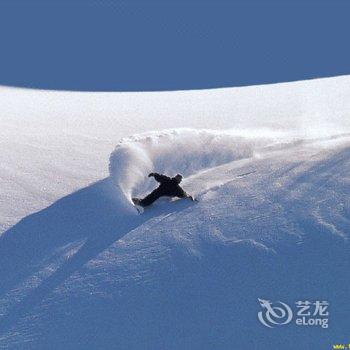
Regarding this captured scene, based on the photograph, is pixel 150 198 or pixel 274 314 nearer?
pixel 274 314

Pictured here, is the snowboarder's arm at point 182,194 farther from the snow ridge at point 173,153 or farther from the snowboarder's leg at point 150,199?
the snow ridge at point 173,153

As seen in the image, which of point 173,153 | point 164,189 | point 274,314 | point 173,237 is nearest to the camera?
point 274,314

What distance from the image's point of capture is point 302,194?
13.8 feet

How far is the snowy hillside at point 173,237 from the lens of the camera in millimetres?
3242

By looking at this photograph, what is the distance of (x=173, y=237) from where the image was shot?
385 cm

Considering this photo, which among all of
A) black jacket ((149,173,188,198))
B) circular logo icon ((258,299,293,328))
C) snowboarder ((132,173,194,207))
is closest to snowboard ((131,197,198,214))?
snowboarder ((132,173,194,207))

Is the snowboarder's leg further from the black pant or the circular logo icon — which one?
the circular logo icon

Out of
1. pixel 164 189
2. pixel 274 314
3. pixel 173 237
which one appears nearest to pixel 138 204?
pixel 164 189

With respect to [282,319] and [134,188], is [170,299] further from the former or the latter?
[134,188]

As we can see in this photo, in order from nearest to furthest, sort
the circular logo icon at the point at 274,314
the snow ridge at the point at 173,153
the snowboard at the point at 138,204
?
the circular logo icon at the point at 274,314
the snowboard at the point at 138,204
the snow ridge at the point at 173,153

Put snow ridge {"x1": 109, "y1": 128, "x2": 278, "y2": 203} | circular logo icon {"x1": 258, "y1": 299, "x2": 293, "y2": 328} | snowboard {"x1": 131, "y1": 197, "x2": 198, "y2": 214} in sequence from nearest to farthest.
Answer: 1. circular logo icon {"x1": 258, "y1": 299, "x2": 293, "y2": 328}
2. snowboard {"x1": 131, "y1": 197, "x2": 198, "y2": 214}
3. snow ridge {"x1": 109, "y1": 128, "x2": 278, "y2": 203}

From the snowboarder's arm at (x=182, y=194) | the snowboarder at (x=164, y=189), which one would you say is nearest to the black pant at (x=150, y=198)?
the snowboarder at (x=164, y=189)

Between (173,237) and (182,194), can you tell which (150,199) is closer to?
(182,194)

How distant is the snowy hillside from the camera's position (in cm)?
324
